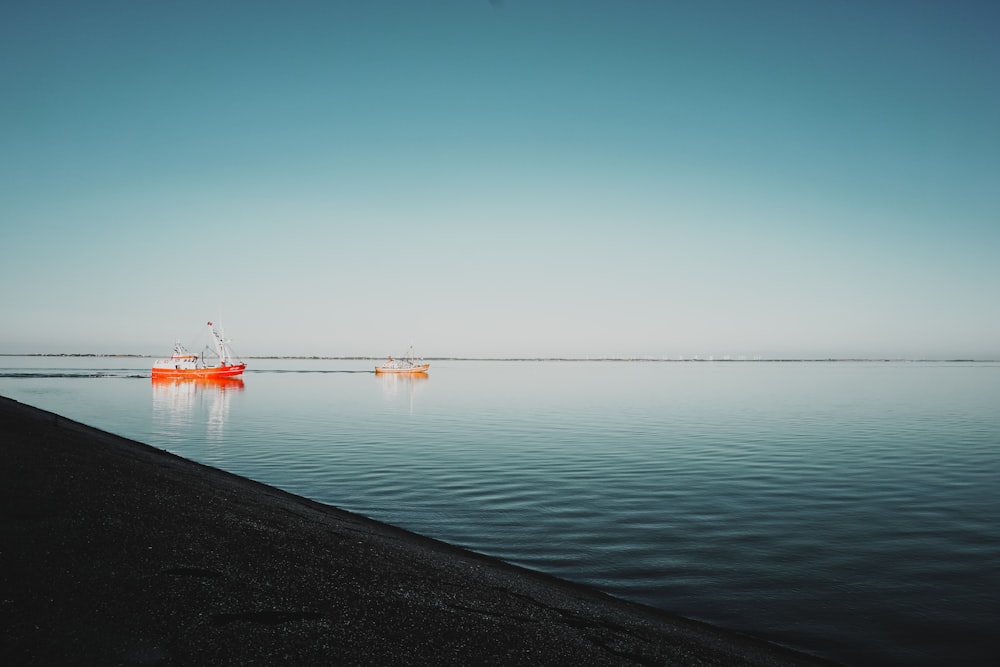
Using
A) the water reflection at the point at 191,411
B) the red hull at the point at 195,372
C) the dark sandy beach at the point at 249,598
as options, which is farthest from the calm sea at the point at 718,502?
the red hull at the point at 195,372

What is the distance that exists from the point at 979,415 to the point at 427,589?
61.6m

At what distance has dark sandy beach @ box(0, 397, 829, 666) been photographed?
17.3 ft

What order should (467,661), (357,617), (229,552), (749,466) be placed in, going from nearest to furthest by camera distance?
1. (467,661)
2. (357,617)
3. (229,552)
4. (749,466)

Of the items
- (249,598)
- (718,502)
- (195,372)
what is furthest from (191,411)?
(195,372)

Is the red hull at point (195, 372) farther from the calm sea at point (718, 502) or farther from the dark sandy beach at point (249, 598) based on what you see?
the dark sandy beach at point (249, 598)

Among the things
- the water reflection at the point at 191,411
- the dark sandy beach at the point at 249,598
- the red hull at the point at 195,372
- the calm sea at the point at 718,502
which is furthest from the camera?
the red hull at the point at 195,372

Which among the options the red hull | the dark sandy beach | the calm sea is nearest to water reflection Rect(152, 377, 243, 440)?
the calm sea

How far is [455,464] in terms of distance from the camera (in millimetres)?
27906

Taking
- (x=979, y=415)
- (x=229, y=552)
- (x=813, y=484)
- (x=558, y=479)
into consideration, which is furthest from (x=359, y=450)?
(x=979, y=415)

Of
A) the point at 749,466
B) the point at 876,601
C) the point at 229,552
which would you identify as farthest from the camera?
the point at 749,466

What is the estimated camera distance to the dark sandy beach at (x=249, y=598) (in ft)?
17.3

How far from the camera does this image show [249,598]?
6344 millimetres

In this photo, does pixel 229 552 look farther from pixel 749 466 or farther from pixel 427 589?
pixel 749 466

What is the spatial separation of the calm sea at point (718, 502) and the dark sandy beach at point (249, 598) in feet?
7.43
